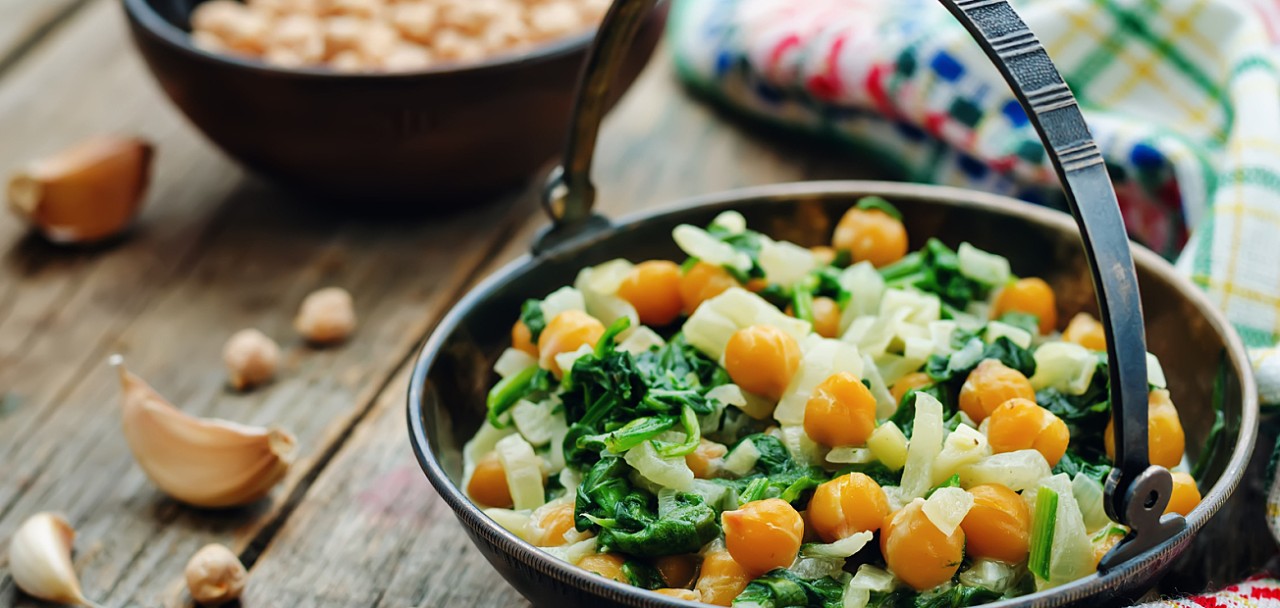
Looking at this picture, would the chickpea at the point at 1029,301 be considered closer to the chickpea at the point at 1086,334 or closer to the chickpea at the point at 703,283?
the chickpea at the point at 1086,334

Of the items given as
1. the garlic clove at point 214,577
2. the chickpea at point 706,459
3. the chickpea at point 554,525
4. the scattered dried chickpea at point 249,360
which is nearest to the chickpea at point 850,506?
the chickpea at point 706,459

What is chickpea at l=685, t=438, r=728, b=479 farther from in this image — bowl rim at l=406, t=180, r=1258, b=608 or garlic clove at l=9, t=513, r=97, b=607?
garlic clove at l=9, t=513, r=97, b=607

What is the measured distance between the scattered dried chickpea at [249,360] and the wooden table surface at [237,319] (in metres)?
0.02

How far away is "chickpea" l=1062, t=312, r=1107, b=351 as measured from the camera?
1.54 m

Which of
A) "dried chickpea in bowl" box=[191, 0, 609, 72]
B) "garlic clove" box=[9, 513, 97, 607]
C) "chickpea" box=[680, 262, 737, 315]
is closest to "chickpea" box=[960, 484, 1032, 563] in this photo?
"chickpea" box=[680, 262, 737, 315]

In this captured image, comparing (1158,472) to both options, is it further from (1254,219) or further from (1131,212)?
(1131,212)

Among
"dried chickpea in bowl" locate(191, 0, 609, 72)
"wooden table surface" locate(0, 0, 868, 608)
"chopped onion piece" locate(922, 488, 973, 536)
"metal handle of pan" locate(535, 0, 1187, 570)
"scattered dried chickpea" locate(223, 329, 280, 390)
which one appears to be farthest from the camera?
"dried chickpea in bowl" locate(191, 0, 609, 72)

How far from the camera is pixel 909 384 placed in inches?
55.7

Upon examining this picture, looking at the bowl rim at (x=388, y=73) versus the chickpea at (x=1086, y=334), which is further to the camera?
A: the bowl rim at (x=388, y=73)

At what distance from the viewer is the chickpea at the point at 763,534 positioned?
1171mm

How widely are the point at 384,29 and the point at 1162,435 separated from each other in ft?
5.23

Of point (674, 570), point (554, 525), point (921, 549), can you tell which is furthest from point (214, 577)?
point (921, 549)

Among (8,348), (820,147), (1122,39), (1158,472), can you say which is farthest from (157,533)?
(1122,39)

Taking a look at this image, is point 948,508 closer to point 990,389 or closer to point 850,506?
point 850,506
